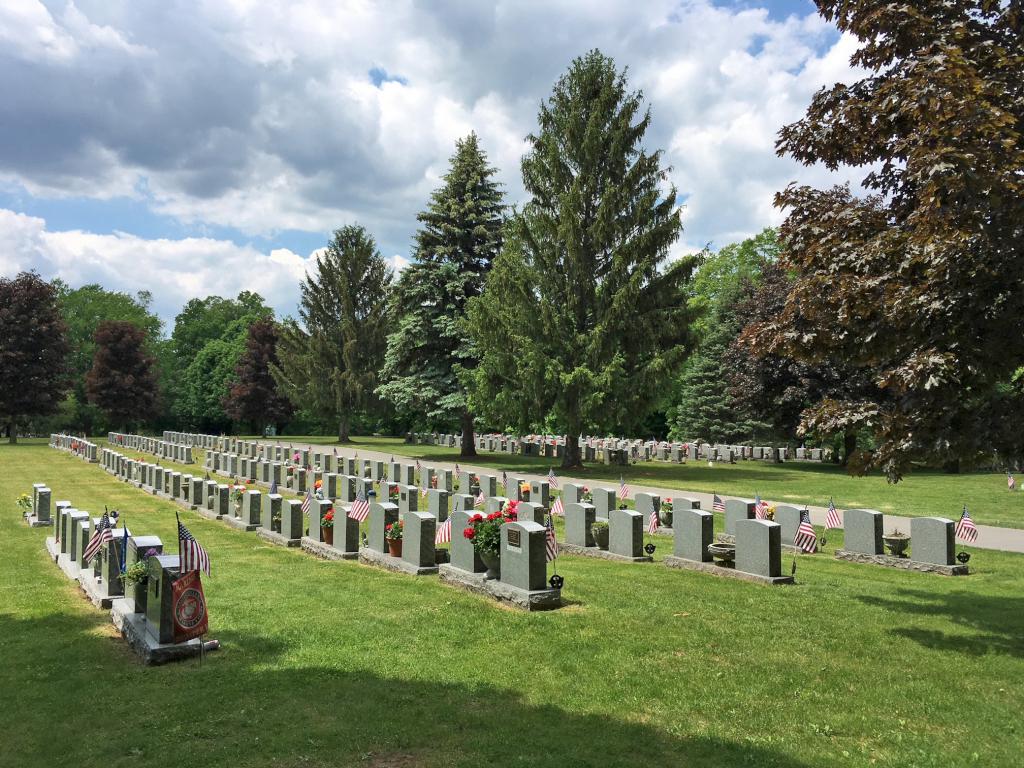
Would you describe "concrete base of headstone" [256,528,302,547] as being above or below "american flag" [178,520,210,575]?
below

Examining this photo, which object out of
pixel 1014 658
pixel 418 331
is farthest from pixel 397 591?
pixel 418 331

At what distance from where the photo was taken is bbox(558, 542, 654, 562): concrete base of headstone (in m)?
13.1

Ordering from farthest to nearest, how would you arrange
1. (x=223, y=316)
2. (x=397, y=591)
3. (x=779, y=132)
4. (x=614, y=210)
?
(x=223, y=316) < (x=614, y=210) < (x=397, y=591) < (x=779, y=132)

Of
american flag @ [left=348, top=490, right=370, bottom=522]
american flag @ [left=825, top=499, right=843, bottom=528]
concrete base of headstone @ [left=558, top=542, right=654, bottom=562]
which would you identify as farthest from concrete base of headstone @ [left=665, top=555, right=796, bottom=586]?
american flag @ [left=348, top=490, right=370, bottom=522]

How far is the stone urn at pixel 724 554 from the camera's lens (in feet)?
39.1

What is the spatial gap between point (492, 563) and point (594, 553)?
151 inches

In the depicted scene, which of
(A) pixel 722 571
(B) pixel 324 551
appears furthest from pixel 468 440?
(A) pixel 722 571

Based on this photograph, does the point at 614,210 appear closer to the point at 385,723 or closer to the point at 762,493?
the point at 762,493

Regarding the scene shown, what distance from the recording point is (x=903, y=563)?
12.8 meters

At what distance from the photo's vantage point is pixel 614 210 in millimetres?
31891

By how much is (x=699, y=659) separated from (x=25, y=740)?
6.03 meters

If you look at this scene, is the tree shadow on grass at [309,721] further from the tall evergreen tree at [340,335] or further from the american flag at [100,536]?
the tall evergreen tree at [340,335]

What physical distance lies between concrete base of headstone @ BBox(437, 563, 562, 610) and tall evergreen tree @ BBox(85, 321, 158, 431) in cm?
5900

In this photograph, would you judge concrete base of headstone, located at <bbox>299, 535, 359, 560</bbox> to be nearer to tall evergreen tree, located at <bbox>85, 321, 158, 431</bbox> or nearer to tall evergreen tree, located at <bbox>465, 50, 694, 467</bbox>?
tall evergreen tree, located at <bbox>465, 50, 694, 467</bbox>
